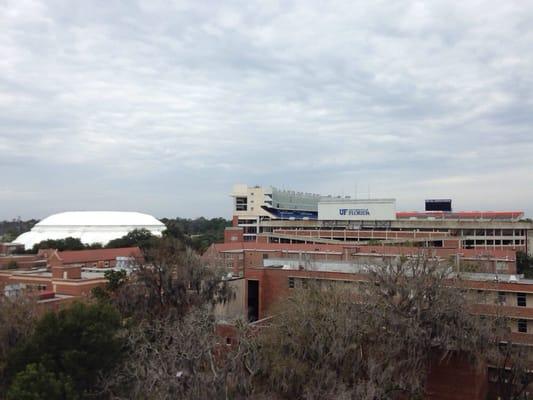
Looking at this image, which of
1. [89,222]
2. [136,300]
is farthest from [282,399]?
[89,222]

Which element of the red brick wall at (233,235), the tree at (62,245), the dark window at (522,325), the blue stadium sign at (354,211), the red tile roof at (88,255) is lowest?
the dark window at (522,325)

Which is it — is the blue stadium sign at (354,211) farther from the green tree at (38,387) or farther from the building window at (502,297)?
the green tree at (38,387)

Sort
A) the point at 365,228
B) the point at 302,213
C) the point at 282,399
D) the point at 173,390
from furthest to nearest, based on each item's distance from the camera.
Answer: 1. the point at 302,213
2. the point at 365,228
3. the point at 282,399
4. the point at 173,390

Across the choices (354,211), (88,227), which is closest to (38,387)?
(354,211)

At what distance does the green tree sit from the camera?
18688mm

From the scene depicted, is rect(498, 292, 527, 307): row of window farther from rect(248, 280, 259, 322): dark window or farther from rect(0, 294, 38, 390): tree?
rect(0, 294, 38, 390): tree

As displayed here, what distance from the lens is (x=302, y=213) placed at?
436 ft

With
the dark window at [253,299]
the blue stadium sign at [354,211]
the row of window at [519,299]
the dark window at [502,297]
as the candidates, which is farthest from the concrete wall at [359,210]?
the row of window at [519,299]

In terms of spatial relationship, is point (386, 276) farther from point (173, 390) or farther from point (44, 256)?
point (44, 256)

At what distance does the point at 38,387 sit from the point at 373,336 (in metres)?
15.7

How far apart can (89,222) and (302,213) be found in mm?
59523

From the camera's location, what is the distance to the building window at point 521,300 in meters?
32.6

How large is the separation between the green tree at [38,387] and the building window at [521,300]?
27900mm

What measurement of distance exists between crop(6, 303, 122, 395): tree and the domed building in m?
100
